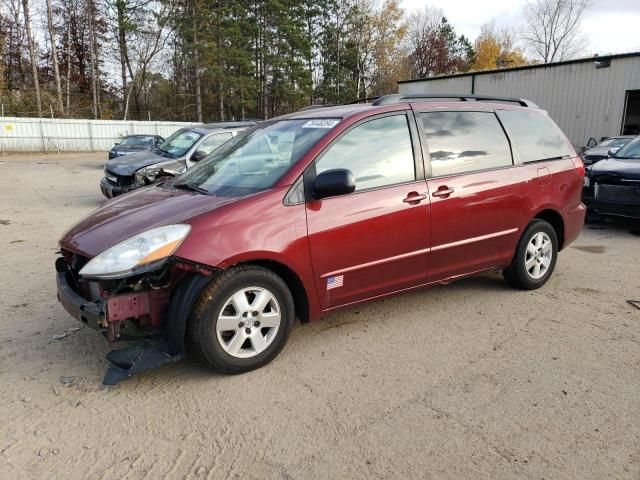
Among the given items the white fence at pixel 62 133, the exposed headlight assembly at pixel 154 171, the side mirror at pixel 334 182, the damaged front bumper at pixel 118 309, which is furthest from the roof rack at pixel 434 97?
the white fence at pixel 62 133

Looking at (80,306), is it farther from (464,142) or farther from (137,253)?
(464,142)

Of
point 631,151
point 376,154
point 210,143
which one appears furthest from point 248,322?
point 631,151

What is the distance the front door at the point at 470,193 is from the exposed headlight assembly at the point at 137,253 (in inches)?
79.5

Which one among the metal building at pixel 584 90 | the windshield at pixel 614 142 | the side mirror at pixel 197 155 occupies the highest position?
the metal building at pixel 584 90

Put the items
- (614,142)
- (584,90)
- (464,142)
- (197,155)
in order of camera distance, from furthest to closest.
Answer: (584,90) < (614,142) < (197,155) < (464,142)

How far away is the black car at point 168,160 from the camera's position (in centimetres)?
876

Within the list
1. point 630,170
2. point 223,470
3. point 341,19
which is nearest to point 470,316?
point 223,470

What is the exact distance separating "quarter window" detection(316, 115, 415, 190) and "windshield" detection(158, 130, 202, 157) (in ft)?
20.8

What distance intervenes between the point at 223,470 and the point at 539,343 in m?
2.52

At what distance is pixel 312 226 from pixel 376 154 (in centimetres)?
84

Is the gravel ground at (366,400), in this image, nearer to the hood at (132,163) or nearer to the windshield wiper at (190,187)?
the windshield wiper at (190,187)

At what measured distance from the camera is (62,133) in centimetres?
2947

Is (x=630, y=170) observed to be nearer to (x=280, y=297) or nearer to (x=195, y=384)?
(x=280, y=297)

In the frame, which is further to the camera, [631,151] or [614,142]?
[614,142]
